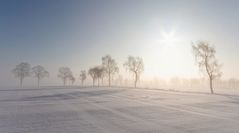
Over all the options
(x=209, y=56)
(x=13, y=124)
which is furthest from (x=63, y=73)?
(x=13, y=124)

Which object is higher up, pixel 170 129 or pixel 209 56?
pixel 209 56

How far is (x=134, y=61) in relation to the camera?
69938 millimetres

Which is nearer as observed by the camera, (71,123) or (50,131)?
(50,131)

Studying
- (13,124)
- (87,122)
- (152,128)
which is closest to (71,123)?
(87,122)

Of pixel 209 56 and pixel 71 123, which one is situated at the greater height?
pixel 209 56

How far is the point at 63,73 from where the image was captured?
97.1 m

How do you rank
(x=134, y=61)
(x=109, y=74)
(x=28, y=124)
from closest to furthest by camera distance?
(x=28, y=124) < (x=134, y=61) < (x=109, y=74)

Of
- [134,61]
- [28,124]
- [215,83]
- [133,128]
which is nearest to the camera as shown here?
[133,128]

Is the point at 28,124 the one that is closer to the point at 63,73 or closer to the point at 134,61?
the point at 134,61

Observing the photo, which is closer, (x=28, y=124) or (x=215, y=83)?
(x=28, y=124)

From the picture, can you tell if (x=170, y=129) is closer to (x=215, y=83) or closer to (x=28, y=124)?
(x=28, y=124)

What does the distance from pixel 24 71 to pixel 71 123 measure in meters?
82.9

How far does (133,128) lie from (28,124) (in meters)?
5.61

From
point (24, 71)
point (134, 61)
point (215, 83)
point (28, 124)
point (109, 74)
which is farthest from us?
point (215, 83)
